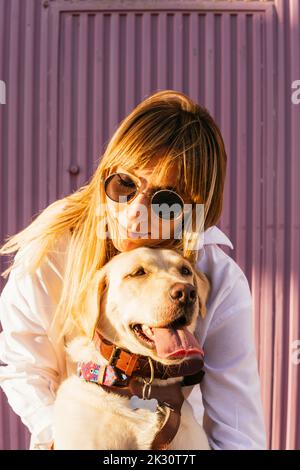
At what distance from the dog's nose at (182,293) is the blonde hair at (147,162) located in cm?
21

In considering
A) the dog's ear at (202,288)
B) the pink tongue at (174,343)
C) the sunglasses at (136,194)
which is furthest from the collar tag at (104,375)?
the sunglasses at (136,194)

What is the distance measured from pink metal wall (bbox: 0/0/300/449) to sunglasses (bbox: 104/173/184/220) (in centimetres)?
139

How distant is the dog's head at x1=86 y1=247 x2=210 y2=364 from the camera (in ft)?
4.27

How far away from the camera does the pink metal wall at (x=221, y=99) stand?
110 inches

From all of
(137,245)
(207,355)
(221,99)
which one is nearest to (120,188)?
(137,245)

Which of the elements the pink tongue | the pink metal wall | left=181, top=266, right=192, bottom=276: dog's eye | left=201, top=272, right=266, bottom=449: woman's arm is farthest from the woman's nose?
the pink metal wall

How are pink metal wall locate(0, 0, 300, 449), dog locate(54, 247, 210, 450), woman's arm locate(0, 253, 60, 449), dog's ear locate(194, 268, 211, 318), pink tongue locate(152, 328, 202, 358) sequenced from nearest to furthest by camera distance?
pink tongue locate(152, 328, 202, 358)
dog locate(54, 247, 210, 450)
dog's ear locate(194, 268, 211, 318)
woman's arm locate(0, 253, 60, 449)
pink metal wall locate(0, 0, 300, 449)

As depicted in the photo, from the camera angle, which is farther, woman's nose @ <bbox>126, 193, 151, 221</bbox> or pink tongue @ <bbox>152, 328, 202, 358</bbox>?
woman's nose @ <bbox>126, 193, 151, 221</bbox>

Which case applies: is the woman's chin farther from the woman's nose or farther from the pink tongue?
the pink tongue

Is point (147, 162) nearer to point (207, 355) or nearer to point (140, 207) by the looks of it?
point (140, 207)

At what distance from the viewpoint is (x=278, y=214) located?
2.79m

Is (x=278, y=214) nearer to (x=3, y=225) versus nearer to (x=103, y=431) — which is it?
(x=3, y=225)

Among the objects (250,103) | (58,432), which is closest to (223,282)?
(58,432)
